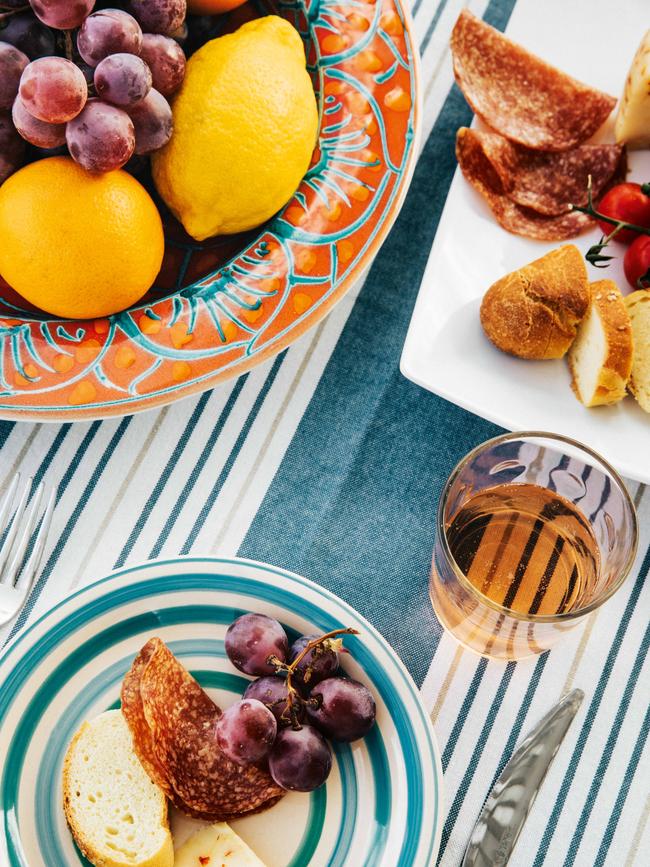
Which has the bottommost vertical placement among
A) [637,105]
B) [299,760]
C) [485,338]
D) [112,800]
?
[112,800]

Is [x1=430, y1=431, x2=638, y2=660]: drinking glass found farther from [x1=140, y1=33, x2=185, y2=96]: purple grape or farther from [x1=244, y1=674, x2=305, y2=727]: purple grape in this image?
[x1=140, y1=33, x2=185, y2=96]: purple grape

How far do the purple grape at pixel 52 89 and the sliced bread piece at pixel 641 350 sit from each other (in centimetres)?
58

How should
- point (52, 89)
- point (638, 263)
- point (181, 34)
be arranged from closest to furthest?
point (52, 89) < point (181, 34) < point (638, 263)

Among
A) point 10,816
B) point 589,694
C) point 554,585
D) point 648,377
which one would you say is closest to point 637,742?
point 589,694

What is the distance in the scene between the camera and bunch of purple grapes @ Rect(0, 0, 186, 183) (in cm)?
74

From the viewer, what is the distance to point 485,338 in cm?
94

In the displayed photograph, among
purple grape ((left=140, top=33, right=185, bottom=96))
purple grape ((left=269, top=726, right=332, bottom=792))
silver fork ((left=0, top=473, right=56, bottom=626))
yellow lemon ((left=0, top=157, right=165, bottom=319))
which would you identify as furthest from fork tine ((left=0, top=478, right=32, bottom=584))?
purple grape ((left=140, top=33, right=185, bottom=96))

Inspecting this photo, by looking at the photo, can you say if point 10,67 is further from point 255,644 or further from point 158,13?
point 255,644

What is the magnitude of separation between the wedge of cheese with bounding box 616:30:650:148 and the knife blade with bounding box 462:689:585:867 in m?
0.62

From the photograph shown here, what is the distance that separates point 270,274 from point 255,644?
0.35 metres

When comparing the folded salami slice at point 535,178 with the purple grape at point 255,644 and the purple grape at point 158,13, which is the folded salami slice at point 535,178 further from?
the purple grape at point 255,644

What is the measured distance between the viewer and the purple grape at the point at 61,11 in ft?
2.43

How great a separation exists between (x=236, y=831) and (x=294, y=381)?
465 millimetres

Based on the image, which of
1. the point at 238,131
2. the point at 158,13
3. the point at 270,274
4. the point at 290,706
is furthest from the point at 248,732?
the point at 158,13
